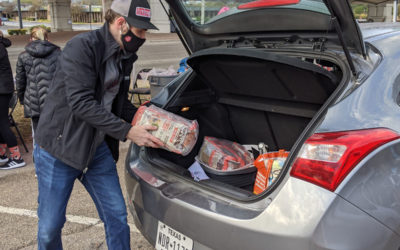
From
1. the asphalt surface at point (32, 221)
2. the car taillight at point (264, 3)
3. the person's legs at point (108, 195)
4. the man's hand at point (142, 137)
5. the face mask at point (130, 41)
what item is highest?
the car taillight at point (264, 3)

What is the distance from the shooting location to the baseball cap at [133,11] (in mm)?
2160

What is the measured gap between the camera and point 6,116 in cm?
488

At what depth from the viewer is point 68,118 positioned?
2.18 metres

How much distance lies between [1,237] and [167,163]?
1.66 m

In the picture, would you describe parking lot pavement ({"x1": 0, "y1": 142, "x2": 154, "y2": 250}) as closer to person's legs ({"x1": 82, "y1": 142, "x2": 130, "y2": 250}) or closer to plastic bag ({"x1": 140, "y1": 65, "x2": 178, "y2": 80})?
person's legs ({"x1": 82, "y1": 142, "x2": 130, "y2": 250})

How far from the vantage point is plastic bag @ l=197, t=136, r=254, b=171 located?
259cm

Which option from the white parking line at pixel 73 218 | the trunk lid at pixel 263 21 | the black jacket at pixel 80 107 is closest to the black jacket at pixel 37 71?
the white parking line at pixel 73 218

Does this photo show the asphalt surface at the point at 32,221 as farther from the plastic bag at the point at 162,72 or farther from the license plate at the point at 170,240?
the plastic bag at the point at 162,72

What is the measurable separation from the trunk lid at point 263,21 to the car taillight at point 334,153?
1.45 feet

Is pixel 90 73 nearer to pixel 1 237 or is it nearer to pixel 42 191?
pixel 42 191

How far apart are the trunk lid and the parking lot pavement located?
5.33ft

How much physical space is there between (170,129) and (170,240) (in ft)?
1.92

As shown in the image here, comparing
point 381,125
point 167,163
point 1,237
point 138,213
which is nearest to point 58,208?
point 138,213

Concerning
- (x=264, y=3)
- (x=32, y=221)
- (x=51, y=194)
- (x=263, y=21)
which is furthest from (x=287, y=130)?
(x=32, y=221)
